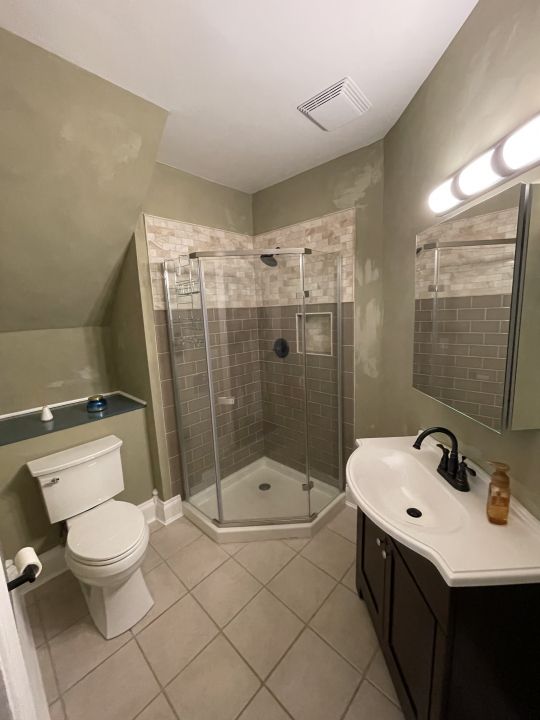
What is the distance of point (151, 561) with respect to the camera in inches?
72.9

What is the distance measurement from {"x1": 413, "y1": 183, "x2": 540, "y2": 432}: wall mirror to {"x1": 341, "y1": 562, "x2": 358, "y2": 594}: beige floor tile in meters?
1.16

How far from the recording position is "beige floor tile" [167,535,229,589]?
173 cm

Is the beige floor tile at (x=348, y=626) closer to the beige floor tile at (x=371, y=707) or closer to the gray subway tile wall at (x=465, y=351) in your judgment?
the beige floor tile at (x=371, y=707)

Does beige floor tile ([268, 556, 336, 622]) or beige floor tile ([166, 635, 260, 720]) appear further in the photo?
beige floor tile ([268, 556, 336, 622])

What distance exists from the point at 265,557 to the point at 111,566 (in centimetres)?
92

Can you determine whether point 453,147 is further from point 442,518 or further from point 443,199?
point 442,518

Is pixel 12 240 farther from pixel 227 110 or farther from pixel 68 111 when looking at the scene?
pixel 227 110

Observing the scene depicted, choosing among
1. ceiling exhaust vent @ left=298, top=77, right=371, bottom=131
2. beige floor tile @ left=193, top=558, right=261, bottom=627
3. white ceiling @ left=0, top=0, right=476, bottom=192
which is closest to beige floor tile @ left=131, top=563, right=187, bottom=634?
beige floor tile @ left=193, top=558, right=261, bottom=627

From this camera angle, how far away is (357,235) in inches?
78.1

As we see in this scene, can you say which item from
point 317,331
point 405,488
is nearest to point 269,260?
point 317,331

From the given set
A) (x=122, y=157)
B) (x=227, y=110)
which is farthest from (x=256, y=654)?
(x=227, y=110)

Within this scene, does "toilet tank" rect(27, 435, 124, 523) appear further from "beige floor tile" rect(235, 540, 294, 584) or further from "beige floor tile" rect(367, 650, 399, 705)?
"beige floor tile" rect(367, 650, 399, 705)

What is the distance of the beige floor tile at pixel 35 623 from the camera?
56.0 inches

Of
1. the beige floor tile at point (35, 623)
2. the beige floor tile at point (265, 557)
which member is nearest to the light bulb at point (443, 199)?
the beige floor tile at point (265, 557)
